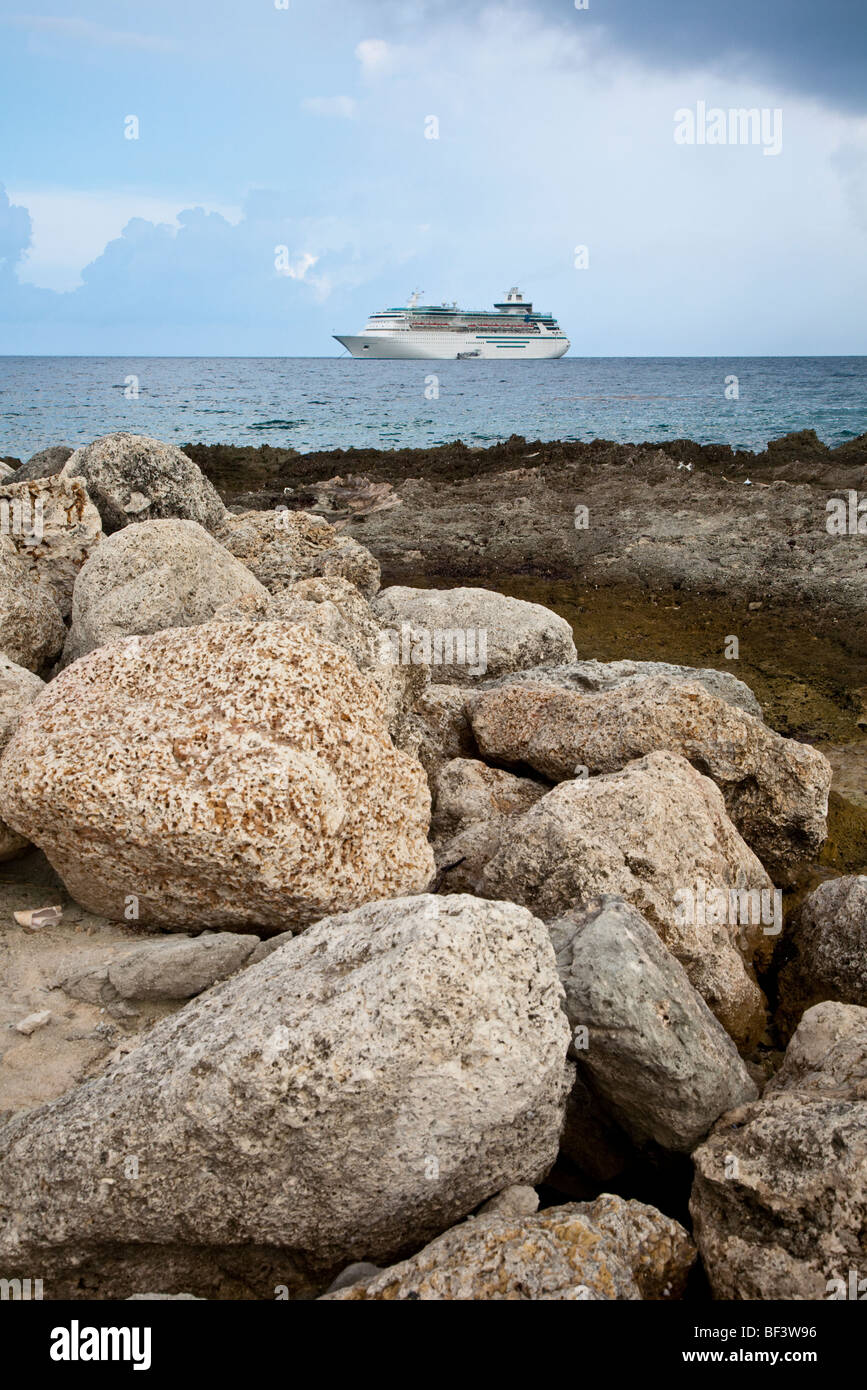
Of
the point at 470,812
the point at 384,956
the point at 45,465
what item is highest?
the point at 45,465

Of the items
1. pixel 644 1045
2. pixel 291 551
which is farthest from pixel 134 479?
pixel 644 1045

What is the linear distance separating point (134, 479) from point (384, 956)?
7.75 metres

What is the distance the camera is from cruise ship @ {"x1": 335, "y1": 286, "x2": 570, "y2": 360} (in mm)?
100812

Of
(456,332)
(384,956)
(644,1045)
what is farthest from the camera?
(456,332)

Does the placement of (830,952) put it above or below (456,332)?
below

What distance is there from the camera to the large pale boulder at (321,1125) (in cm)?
340

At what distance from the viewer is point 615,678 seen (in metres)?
8.93

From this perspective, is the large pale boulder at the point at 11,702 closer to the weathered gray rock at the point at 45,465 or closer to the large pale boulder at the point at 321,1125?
the large pale boulder at the point at 321,1125

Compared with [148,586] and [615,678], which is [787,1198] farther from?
[148,586]

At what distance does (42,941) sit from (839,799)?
21.8 feet

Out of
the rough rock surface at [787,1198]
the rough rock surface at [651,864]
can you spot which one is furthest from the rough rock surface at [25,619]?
the rough rock surface at [787,1198]

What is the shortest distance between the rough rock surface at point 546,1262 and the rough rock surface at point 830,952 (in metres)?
2.71
